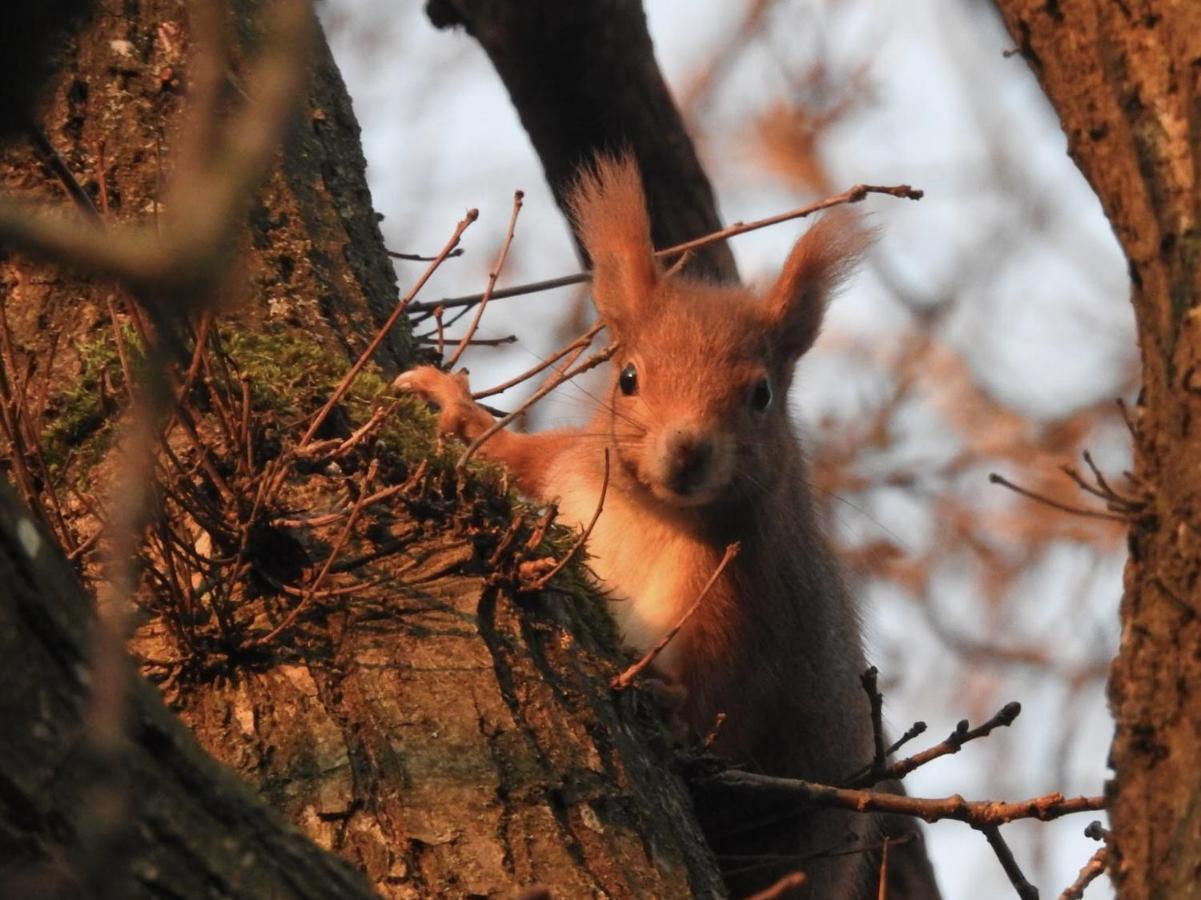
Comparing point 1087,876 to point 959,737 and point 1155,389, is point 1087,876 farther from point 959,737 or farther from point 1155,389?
point 1155,389

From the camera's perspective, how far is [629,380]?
16.5ft

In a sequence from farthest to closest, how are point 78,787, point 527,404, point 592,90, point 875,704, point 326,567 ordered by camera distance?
point 592,90
point 875,704
point 527,404
point 326,567
point 78,787

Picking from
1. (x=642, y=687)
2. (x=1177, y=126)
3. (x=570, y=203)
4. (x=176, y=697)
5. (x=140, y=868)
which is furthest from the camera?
(x=570, y=203)

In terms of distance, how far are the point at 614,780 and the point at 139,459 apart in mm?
2116

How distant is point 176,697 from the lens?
10.2ft

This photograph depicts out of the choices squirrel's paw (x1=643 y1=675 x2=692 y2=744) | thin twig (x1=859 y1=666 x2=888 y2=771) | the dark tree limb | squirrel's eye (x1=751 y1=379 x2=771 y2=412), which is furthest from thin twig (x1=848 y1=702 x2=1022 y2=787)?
the dark tree limb

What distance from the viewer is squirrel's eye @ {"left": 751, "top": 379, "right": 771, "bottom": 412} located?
498cm

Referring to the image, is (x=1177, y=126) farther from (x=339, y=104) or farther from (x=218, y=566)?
(x=339, y=104)

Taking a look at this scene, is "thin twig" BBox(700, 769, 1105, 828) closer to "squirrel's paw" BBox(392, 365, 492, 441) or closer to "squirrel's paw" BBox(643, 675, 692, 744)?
"squirrel's paw" BBox(643, 675, 692, 744)

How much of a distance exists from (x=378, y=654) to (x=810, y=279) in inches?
106

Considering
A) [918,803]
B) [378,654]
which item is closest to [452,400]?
[378,654]

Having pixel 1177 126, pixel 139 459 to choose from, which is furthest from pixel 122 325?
pixel 139 459

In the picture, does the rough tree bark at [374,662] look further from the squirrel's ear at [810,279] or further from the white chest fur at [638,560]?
the squirrel's ear at [810,279]

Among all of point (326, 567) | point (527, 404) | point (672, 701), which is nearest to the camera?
point (326, 567)
